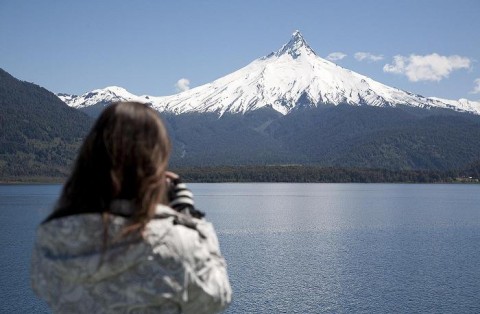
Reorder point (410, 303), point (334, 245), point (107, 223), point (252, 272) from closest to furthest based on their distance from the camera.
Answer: point (107, 223)
point (410, 303)
point (252, 272)
point (334, 245)

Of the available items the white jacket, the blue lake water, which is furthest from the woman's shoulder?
the blue lake water

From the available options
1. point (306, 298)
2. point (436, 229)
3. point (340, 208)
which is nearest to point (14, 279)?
point (306, 298)

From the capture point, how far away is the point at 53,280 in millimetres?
2686

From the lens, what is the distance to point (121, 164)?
259 cm

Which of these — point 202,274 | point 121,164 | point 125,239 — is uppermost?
point 121,164

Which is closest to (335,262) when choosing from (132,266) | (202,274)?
(202,274)

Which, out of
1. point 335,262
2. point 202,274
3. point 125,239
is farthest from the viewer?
point 335,262

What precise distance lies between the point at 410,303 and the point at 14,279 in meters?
21.2

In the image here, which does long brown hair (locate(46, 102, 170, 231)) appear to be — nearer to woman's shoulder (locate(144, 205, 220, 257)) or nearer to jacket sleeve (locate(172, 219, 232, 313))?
woman's shoulder (locate(144, 205, 220, 257))

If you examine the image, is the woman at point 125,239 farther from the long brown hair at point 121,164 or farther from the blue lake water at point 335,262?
the blue lake water at point 335,262

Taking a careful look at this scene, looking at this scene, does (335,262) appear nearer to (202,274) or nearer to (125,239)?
(202,274)

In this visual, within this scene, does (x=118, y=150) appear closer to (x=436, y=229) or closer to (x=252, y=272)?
(x=252, y=272)

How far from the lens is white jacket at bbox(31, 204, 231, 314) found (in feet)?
8.29

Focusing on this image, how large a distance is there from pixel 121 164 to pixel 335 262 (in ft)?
133
